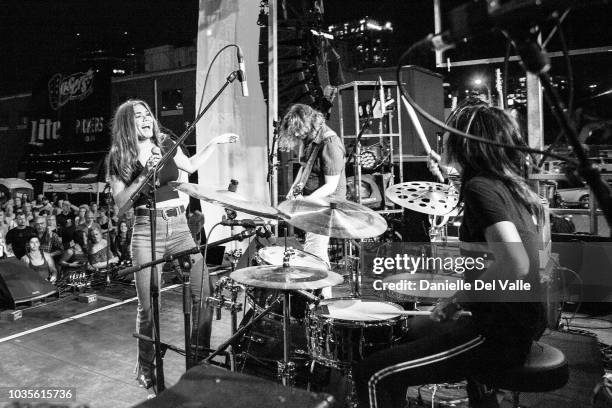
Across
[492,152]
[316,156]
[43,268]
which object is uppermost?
[316,156]

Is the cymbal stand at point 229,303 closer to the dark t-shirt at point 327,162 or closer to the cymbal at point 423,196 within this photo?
the dark t-shirt at point 327,162

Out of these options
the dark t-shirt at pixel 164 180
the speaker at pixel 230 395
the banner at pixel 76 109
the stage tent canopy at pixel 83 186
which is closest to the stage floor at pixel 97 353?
the dark t-shirt at pixel 164 180

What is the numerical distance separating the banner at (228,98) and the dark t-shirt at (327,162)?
282 centimetres

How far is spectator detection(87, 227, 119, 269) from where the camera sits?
780 cm

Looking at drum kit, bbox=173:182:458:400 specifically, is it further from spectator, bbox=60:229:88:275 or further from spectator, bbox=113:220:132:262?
spectator, bbox=113:220:132:262

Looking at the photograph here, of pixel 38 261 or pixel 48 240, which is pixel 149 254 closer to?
pixel 38 261

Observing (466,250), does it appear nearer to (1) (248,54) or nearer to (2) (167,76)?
(1) (248,54)

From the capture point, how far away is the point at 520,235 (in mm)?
1823

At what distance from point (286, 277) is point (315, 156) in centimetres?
166

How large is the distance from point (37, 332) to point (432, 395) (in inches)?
159

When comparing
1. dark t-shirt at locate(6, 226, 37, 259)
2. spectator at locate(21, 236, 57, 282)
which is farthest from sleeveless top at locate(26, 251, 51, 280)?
dark t-shirt at locate(6, 226, 37, 259)

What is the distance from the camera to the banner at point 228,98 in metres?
6.68
